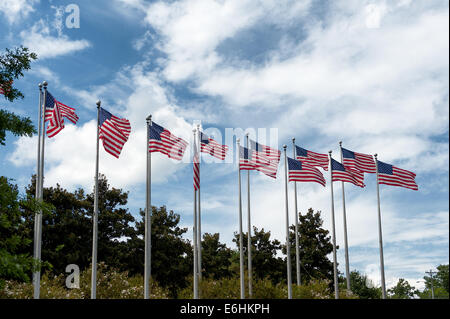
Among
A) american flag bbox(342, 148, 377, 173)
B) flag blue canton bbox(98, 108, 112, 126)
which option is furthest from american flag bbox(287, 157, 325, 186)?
flag blue canton bbox(98, 108, 112, 126)

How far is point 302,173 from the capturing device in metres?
32.3

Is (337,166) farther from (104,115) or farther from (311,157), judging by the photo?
(104,115)

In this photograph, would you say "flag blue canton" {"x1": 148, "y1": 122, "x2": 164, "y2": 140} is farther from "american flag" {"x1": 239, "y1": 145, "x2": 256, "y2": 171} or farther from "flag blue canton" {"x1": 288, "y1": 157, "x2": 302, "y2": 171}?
"flag blue canton" {"x1": 288, "y1": 157, "x2": 302, "y2": 171}

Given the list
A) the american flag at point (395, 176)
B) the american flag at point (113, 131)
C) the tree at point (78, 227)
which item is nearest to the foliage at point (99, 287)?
the tree at point (78, 227)

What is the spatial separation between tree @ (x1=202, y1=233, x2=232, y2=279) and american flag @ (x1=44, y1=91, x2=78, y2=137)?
3127cm

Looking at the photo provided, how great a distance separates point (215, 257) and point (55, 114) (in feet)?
112

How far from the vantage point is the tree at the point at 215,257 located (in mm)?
55656

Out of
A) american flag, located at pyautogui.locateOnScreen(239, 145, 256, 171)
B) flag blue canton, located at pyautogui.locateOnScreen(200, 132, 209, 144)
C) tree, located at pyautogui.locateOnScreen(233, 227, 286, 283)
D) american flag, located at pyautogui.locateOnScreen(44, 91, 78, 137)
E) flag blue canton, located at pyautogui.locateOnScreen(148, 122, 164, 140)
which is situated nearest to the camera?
american flag, located at pyautogui.locateOnScreen(44, 91, 78, 137)

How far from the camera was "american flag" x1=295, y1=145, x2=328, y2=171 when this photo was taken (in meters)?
33.7

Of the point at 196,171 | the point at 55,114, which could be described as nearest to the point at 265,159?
the point at 196,171

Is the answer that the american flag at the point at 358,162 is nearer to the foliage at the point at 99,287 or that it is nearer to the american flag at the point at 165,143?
the american flag at the point at 165,143

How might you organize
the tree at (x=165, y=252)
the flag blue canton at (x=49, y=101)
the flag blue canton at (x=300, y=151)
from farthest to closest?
the tree at (x=165, y=252) → the flag blue canton at (x=300, y=151) → the flag blue canton at (x=49, y=101)

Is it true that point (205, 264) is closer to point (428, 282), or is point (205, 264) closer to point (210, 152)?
point (210, 152)
